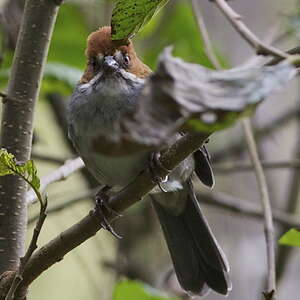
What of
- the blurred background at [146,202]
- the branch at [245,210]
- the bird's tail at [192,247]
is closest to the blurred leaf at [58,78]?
the blurred background at [146,202]

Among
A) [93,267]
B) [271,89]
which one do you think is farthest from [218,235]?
[271,89]

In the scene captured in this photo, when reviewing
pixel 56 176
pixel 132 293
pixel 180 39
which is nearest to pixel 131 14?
pixel 56 176

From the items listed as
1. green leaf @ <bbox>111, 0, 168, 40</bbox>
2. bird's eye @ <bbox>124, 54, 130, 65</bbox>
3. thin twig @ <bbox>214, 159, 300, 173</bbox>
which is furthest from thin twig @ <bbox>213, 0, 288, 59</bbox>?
thin twig @ <bbox>214, 159, 300, 173</bbox>

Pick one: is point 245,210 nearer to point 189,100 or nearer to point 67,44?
point 67,44

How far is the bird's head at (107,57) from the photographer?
273cm

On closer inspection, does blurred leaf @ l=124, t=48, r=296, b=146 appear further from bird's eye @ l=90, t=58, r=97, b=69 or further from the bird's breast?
bird's eye @ l=90, t=58, r=97, b=69

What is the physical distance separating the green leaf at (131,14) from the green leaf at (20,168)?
0.37 metres

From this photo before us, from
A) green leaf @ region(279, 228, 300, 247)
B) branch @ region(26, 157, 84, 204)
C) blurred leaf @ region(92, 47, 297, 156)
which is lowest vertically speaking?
branch @ region(26, 157, 84, 204)

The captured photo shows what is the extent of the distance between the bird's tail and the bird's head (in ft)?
1.94

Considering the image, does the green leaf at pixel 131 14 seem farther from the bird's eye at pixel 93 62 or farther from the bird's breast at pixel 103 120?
the bird's eye at pixel 93 62

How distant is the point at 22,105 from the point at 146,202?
6.89 ft

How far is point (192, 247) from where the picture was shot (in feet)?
10.4

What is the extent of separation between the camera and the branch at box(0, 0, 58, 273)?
2.13 metres

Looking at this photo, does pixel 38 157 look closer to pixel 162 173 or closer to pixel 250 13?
pixel 162 173
